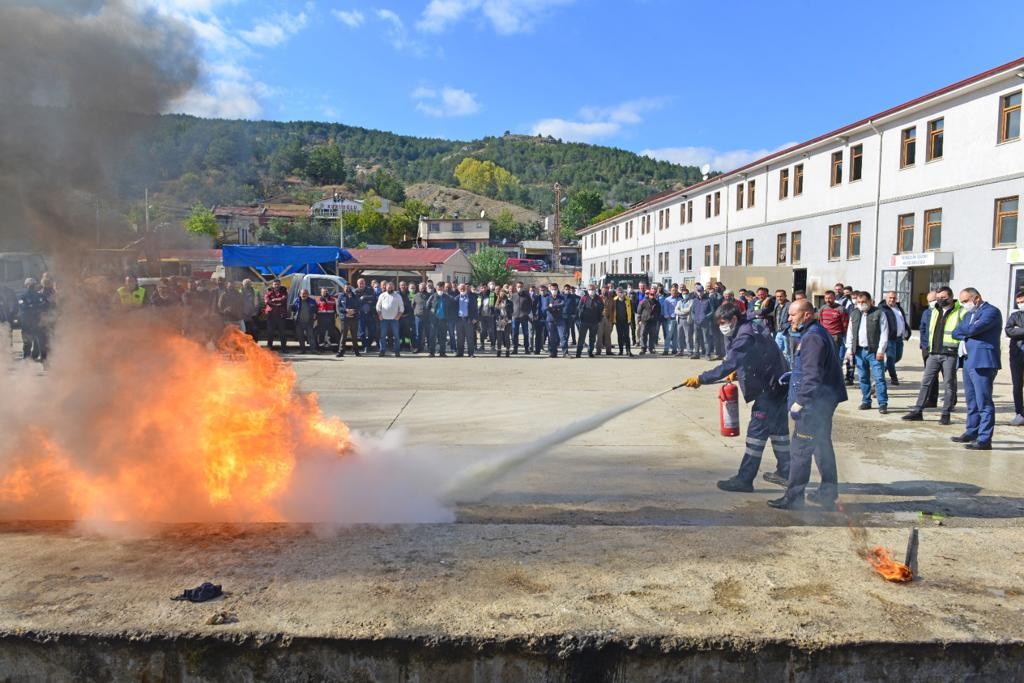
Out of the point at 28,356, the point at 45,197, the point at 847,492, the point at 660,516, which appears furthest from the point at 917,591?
the point at 28,356

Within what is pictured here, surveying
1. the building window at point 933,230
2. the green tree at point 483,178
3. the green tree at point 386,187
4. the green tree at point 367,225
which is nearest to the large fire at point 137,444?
the building window at point 933,230

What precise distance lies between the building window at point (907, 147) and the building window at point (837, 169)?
12.2 feet

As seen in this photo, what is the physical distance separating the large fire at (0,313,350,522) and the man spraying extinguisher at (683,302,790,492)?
3.62 m

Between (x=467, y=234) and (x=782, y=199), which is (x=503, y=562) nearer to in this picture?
(x=782, y=199)

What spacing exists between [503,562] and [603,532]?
0.88m

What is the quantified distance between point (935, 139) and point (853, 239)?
5249mm

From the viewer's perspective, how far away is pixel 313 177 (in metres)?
7.71

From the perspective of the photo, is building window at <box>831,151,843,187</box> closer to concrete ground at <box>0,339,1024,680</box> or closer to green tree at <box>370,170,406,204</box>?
concrete ground at <box>0,339,1024,680</box>

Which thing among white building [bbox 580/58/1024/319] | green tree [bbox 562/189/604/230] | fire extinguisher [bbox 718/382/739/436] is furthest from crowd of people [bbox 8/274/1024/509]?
green tree [bbox 562/189/604/230]

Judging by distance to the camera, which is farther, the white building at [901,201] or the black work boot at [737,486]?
the white building at [901,201]

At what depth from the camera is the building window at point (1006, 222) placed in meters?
20.6

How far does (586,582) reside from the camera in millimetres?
3830

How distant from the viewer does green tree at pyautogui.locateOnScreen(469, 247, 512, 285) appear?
182 feet

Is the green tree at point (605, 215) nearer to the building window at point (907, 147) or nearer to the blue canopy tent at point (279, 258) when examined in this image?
the building window at point (907, 147)
